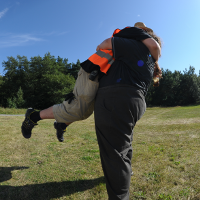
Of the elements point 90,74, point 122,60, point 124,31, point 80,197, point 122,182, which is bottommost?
point 80,197

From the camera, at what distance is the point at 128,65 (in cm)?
152

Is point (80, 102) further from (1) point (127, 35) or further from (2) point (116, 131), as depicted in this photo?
(1) point (127, 35)

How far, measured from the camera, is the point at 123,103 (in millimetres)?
1427

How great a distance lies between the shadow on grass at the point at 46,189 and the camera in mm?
1776

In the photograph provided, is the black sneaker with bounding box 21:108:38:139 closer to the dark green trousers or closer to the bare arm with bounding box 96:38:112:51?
the dark green trousers

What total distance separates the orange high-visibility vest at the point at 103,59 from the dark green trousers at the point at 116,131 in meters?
0.22

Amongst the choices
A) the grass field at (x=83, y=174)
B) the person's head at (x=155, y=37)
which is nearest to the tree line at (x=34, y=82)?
the grass field at (x=83, y=174)

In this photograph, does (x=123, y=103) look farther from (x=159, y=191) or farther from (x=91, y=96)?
(x=159, y=191)

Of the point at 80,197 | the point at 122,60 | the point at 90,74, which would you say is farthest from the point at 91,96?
the point at 80,197

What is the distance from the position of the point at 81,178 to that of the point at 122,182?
98 cm

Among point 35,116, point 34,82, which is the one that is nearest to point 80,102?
point 35,116

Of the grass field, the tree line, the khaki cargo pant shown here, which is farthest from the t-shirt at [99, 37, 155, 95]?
the tree line

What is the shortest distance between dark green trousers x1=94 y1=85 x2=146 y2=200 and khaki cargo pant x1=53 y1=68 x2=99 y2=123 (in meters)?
0.17

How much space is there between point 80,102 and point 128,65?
2.13ft
